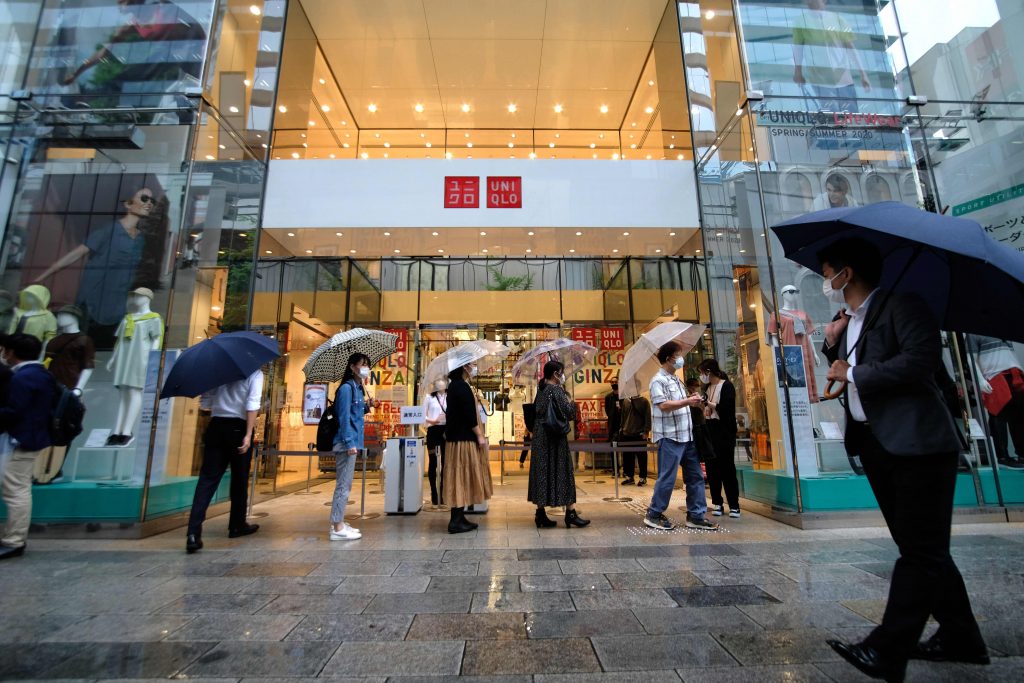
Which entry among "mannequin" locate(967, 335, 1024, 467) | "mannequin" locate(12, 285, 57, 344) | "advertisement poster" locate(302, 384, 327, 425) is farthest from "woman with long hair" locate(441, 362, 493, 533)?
"mannequin" locate(967, 335, 1024, 467)

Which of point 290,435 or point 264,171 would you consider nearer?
point 264,171

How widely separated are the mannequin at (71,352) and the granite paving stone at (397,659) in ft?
18.0

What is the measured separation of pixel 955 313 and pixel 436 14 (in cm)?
933

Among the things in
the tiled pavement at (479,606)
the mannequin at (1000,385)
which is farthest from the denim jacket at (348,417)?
the mannequin at (1000,385)

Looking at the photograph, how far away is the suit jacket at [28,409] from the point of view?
12.8 feet

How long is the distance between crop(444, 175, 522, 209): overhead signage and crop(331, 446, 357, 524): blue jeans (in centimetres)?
419

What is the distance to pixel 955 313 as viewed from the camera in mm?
2297

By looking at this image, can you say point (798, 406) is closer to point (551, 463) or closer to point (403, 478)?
point (551, 463)

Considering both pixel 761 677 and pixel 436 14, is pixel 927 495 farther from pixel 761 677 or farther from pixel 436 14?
pixel 436 14

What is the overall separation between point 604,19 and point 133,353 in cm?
931

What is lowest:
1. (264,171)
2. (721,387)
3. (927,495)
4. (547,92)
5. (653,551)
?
(653,551)

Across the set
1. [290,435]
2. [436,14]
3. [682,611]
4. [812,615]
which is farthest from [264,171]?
[812,615]

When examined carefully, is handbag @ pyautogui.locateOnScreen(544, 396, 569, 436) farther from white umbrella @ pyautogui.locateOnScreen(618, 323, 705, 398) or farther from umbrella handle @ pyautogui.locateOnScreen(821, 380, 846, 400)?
umbrella handle @ pyautogui.locateOnScreen(821, 380, 846, 400)

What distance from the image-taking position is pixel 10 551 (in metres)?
3.97
